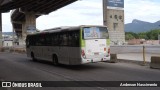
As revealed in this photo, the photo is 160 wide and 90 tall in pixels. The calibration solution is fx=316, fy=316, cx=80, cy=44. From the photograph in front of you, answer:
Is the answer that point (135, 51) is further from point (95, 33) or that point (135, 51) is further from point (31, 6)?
point (31, 6)

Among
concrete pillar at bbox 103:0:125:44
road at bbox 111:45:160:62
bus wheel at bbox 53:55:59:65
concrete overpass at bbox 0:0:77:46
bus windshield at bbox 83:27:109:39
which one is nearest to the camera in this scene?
bus windshield at bbox 83:27:109:39

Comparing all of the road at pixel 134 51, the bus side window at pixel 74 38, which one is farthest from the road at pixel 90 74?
the road at pixel 134 51

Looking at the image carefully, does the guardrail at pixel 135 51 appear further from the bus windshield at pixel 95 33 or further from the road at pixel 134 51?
the bus windshield at pixel 95 33

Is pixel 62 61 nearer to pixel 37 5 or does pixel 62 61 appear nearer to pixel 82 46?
pixel 82 46

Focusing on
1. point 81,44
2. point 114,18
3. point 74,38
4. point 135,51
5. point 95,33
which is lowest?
point 135,51

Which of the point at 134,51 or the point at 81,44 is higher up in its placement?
the point at 81,44

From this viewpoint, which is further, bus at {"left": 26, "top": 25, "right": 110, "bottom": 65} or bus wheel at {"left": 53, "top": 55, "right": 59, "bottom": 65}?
bus wheel at {"left": 53, "top": 55, "right": 59, "bottom": 65}

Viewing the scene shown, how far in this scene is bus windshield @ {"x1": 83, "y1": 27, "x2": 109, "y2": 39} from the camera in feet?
61.8

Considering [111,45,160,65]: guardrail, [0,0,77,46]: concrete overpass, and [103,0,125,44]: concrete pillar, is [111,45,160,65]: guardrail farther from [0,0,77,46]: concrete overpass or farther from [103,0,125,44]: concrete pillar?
[0,0,77,46]: concrete overpass

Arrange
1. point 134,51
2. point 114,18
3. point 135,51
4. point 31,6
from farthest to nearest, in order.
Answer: point 31,6 → point 114,18 → point 134,51 → point 135,51

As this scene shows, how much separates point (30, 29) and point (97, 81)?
2040 inches

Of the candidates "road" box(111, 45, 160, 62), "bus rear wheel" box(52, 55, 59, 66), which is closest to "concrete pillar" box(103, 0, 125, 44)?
"road" box(111, 45, 160, 62)

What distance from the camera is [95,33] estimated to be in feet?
63.0

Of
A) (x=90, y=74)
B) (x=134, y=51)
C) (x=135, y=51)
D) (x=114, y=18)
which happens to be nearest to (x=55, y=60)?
(x=90, y=74)
